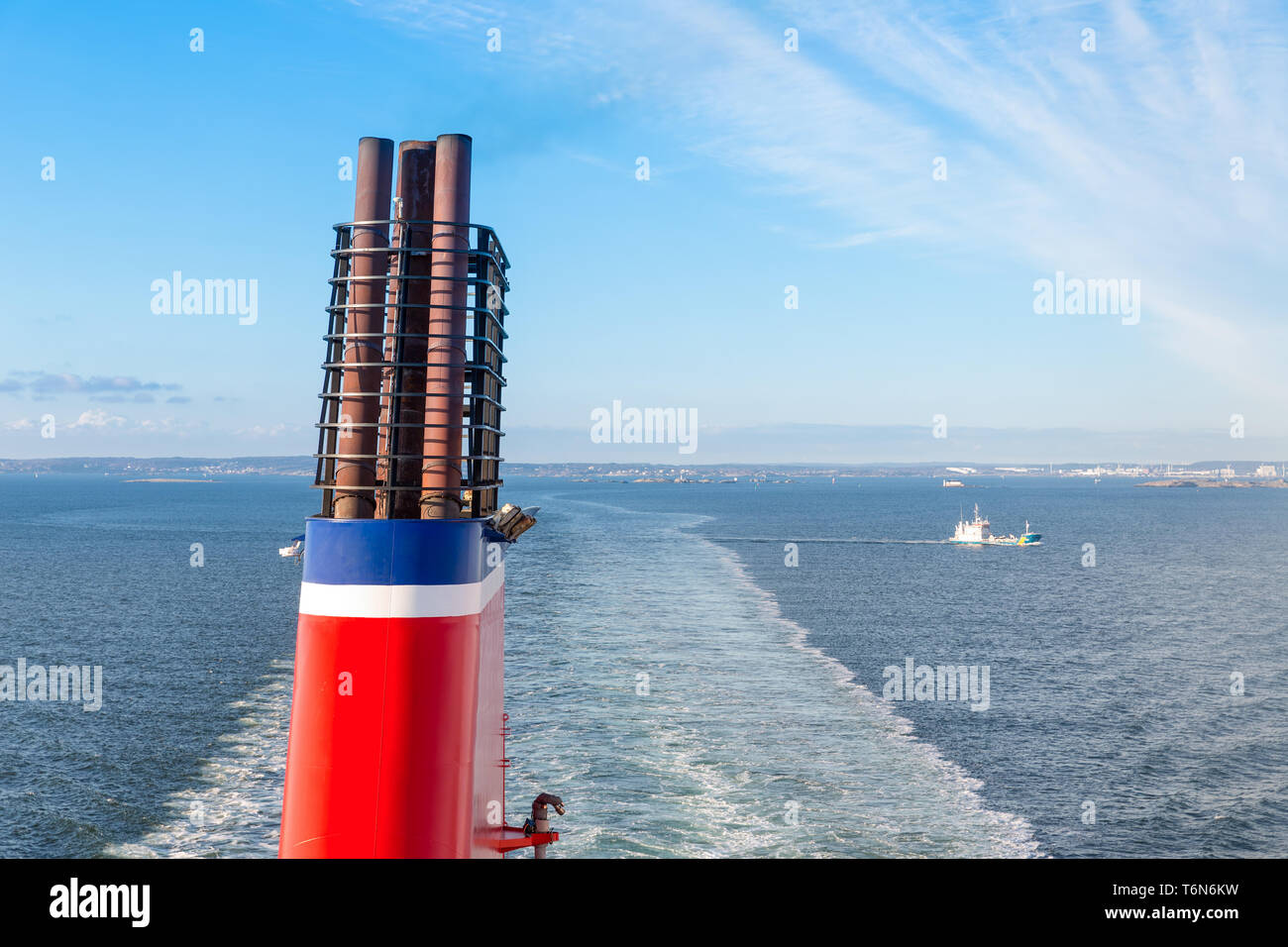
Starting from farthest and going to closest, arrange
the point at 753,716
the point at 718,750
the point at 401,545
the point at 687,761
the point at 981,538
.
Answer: the point at 981,538, the point at 753,716, the point at 718,750, the point at 687,761, the point at 401,545

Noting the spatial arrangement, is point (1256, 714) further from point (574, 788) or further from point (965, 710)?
point (574, 788)

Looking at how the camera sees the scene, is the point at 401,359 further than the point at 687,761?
No

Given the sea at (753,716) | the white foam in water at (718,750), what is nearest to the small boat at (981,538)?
the sea at (753,716)

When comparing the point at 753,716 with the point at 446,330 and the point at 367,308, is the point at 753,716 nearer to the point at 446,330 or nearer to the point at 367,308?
the point at 446,330

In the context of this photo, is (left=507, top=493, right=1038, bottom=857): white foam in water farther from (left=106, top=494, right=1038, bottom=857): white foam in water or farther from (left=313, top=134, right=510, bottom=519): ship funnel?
(left=313, top=134, right=510, bottom=519): ship funnel

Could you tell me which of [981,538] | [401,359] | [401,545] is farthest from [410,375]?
[981,538]
